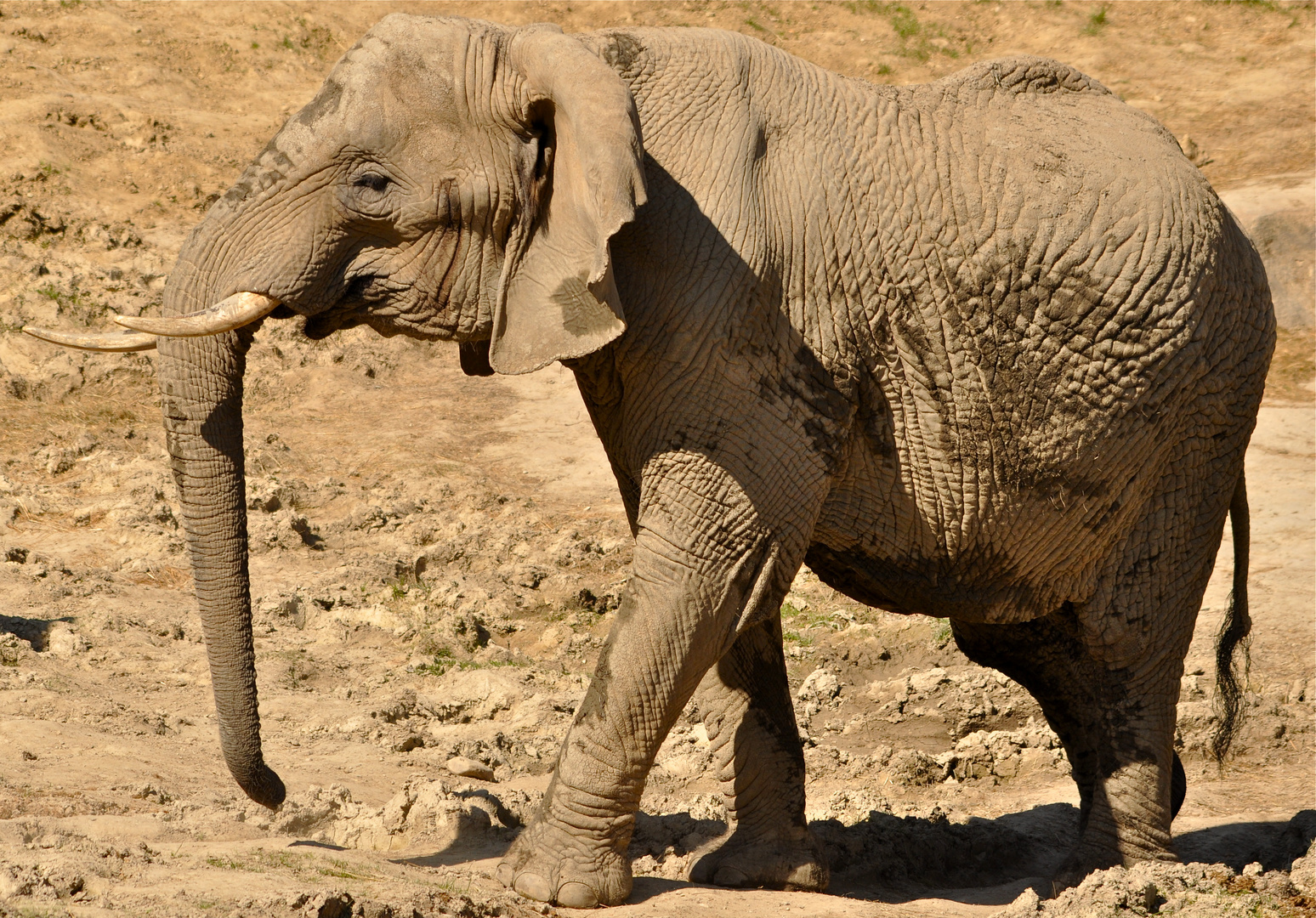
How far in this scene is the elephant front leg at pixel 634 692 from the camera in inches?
175

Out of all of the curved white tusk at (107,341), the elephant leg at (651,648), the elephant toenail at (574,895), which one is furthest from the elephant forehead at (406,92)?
the elephant toenail at (574,895)

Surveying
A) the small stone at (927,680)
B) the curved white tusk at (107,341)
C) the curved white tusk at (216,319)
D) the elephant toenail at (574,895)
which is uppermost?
the curved white tusk at (216,319)

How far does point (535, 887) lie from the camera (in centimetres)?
452

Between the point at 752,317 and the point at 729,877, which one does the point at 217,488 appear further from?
the point at 729,877

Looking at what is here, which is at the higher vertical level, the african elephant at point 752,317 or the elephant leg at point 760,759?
the african elephant at point 752,317

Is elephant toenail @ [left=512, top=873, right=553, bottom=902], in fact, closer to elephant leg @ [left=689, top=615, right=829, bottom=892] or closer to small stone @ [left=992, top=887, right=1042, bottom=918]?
elephant leg @ [left=689, top=615, right=829, bottom=892]

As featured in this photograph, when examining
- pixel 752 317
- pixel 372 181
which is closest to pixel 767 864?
pixel 752 317

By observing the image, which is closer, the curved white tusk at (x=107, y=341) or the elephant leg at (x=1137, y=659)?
the curved white tusk at (x=107, y=341)

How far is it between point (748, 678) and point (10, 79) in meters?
13.6

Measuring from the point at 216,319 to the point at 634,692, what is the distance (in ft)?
5.30

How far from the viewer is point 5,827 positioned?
434 centimetres

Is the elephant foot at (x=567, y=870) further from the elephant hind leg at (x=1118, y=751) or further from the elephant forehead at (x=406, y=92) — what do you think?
the elephant forehead at (x=406, y=92)

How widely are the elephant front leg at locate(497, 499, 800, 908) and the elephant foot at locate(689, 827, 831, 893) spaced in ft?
2.54

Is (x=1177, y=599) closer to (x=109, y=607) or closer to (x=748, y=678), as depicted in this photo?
(x=748, y=678)
